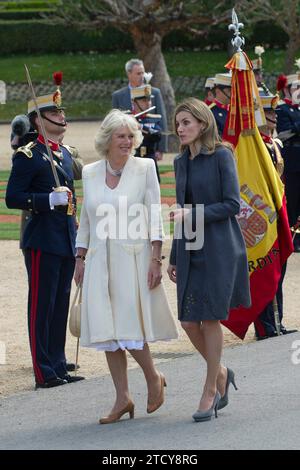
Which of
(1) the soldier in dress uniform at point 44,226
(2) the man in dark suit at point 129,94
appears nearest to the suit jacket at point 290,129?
(2) the man in dark suit at point 129,94

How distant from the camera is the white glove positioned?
8.09 metres

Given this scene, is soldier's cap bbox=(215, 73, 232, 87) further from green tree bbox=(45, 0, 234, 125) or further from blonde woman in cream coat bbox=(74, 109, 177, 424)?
green tree bbox=(45, 0, 234, 125)

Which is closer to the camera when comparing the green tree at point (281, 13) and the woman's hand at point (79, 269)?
the woman's hand at point (79, 269)

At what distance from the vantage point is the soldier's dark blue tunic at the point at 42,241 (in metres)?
8.22

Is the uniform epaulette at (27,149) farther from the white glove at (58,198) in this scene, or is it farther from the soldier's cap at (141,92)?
the soldier's cap at (141,92)

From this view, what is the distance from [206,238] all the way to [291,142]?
7.34 m

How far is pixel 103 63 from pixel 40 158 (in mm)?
36509

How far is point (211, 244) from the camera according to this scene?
6.95 metres

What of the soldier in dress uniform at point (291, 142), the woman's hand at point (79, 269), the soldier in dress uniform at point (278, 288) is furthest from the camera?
the soldier in dress uniform at point (291, 142)

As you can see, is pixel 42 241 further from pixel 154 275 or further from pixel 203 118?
pixel 203 118

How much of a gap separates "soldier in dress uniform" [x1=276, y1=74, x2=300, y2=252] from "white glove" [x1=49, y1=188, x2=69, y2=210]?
590cm

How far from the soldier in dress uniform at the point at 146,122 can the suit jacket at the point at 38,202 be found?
6.85m

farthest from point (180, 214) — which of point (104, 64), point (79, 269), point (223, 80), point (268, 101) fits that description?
point (104, 64)

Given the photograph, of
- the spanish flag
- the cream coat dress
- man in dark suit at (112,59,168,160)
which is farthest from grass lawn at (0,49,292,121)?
the cream coat dress
